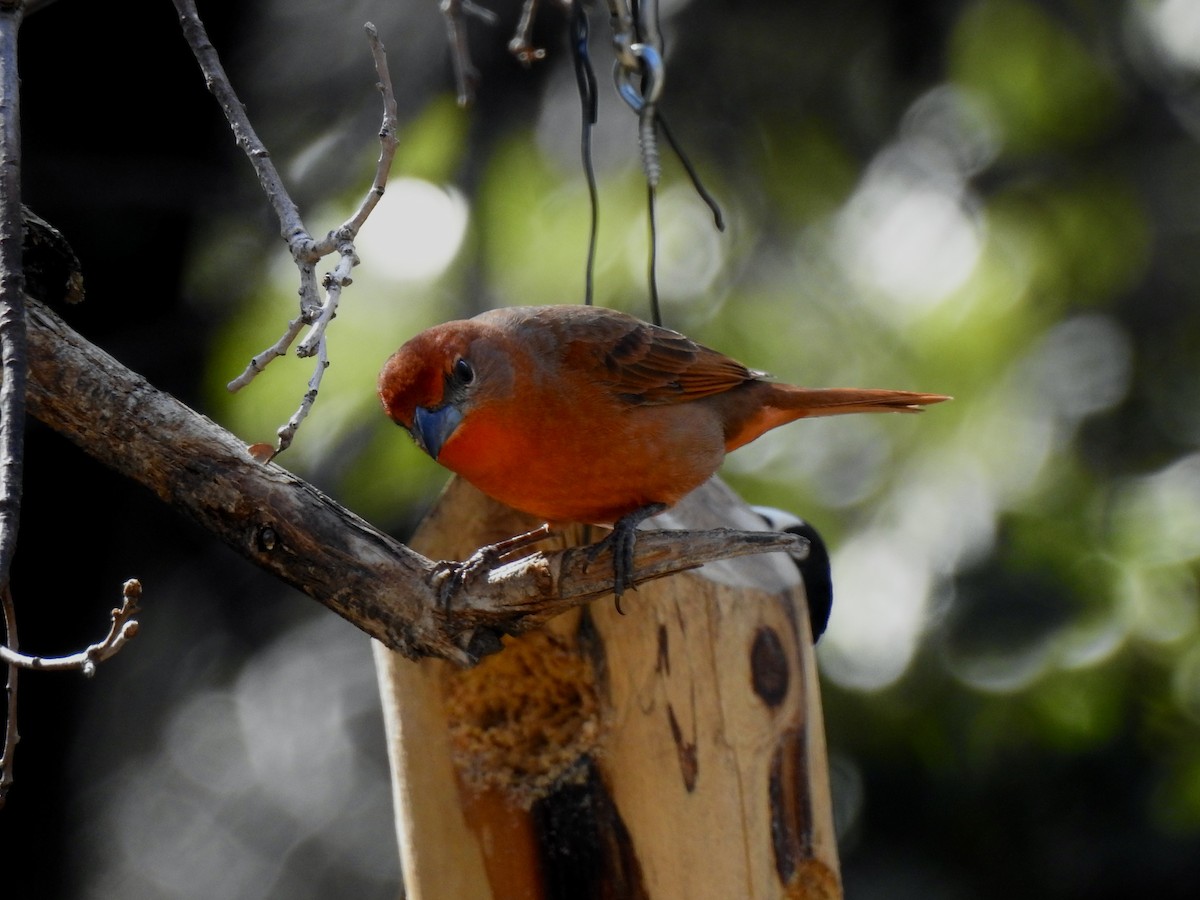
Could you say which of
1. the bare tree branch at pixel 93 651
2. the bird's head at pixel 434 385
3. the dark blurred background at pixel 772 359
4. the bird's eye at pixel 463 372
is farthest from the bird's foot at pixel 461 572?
the dark blurred background at pixel 772 359

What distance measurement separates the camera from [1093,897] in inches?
189

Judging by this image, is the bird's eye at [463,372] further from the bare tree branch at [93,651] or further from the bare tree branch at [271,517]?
the bare tree branch at [93,651]

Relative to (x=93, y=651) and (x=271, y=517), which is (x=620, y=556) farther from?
(x=93, y=651)

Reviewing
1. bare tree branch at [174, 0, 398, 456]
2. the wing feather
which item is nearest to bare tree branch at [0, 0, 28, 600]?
bare tree branch at [174, 0, 398, 456]

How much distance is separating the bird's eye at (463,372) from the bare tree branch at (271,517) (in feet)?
1.76

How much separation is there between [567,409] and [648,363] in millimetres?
389

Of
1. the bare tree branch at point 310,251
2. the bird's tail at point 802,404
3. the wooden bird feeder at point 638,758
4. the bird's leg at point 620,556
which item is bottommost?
the wooden bird feeder at point 638,758

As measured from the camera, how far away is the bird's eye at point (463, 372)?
10.1 feet

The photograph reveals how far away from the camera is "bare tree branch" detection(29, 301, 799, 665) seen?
260 cm

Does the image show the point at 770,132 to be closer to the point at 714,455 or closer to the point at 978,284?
the point at 978,284

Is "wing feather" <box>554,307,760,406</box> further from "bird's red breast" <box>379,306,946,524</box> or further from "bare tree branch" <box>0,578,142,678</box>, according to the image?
"bare tree branch" <box>0,578,142,678</box>

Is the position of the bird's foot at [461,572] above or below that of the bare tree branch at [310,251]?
below

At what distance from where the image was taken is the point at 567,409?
3.22 m

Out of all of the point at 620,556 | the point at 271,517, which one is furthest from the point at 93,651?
the point at 620,556
